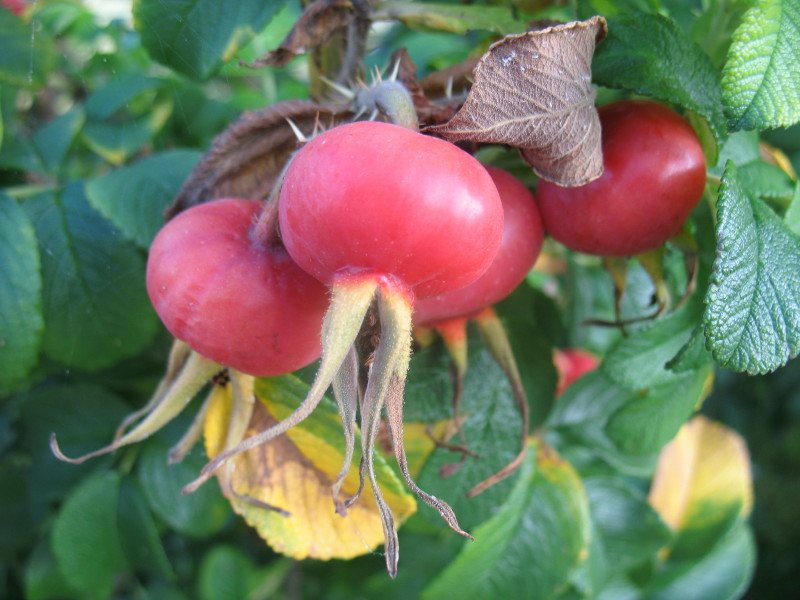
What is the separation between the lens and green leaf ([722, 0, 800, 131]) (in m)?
0.70

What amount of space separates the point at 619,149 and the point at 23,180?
108 cm

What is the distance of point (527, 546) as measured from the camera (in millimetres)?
1254

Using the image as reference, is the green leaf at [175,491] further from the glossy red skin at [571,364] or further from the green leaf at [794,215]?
the green leaf at [794,215]

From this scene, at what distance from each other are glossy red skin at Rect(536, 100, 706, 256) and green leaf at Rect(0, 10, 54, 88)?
3.00ft

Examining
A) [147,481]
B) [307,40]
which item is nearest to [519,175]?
[307,40]

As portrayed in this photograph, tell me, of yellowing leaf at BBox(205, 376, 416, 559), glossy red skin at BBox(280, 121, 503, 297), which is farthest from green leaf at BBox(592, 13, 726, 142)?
yellowing leaf at BBox(205, 376, 416, 559)

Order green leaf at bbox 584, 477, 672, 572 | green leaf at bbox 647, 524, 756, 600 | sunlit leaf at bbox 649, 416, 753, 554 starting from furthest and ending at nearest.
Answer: green leaf at bbox 647, 524, 756, 600, sunlit leaf at bbox 649, 416, 753, 554, green leaf at bbox 584, 477, 672, 572

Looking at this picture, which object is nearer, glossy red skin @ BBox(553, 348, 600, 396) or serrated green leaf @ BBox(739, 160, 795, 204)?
serrated green leaf @ BBox(739, 160, 795, 204)

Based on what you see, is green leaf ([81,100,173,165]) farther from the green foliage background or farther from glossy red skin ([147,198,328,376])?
glossy red skin ([147,198,328,376])

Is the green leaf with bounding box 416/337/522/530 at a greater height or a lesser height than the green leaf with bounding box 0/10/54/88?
lesser

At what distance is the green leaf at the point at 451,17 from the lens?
2.91ft

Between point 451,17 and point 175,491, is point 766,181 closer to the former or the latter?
point 451,17

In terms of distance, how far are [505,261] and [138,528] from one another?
91 centimetres

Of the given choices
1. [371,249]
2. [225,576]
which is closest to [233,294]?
[371,249]
